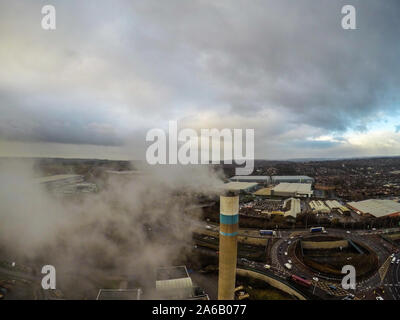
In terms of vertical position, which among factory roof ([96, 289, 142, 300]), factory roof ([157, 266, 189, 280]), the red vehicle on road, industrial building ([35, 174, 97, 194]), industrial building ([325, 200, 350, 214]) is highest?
industrial building ([35, 174, 97, 194])

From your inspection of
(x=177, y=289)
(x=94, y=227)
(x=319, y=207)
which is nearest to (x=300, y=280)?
(x=177, y=289)


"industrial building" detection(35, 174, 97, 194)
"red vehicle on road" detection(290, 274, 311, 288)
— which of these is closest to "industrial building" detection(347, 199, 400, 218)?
"red vehicle on road" detection(290, 274, 311, 288)

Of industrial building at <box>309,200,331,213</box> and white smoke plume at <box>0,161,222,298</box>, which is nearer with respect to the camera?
white smoke plume at <box>0,161,222,298</box>

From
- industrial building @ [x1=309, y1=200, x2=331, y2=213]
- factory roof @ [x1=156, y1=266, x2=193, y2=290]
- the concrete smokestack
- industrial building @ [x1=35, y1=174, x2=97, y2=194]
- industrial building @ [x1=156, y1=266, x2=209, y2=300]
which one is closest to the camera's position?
the concrete smokestack

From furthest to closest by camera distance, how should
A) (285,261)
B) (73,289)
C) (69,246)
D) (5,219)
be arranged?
(5,219), (69,246), (285,261), (73,289)

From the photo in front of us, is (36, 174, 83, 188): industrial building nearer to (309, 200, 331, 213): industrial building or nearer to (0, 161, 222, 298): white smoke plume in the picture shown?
(0, 161, 222, 298): white smoke plume

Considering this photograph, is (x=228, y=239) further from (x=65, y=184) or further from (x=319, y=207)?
(x=65, y=184)
